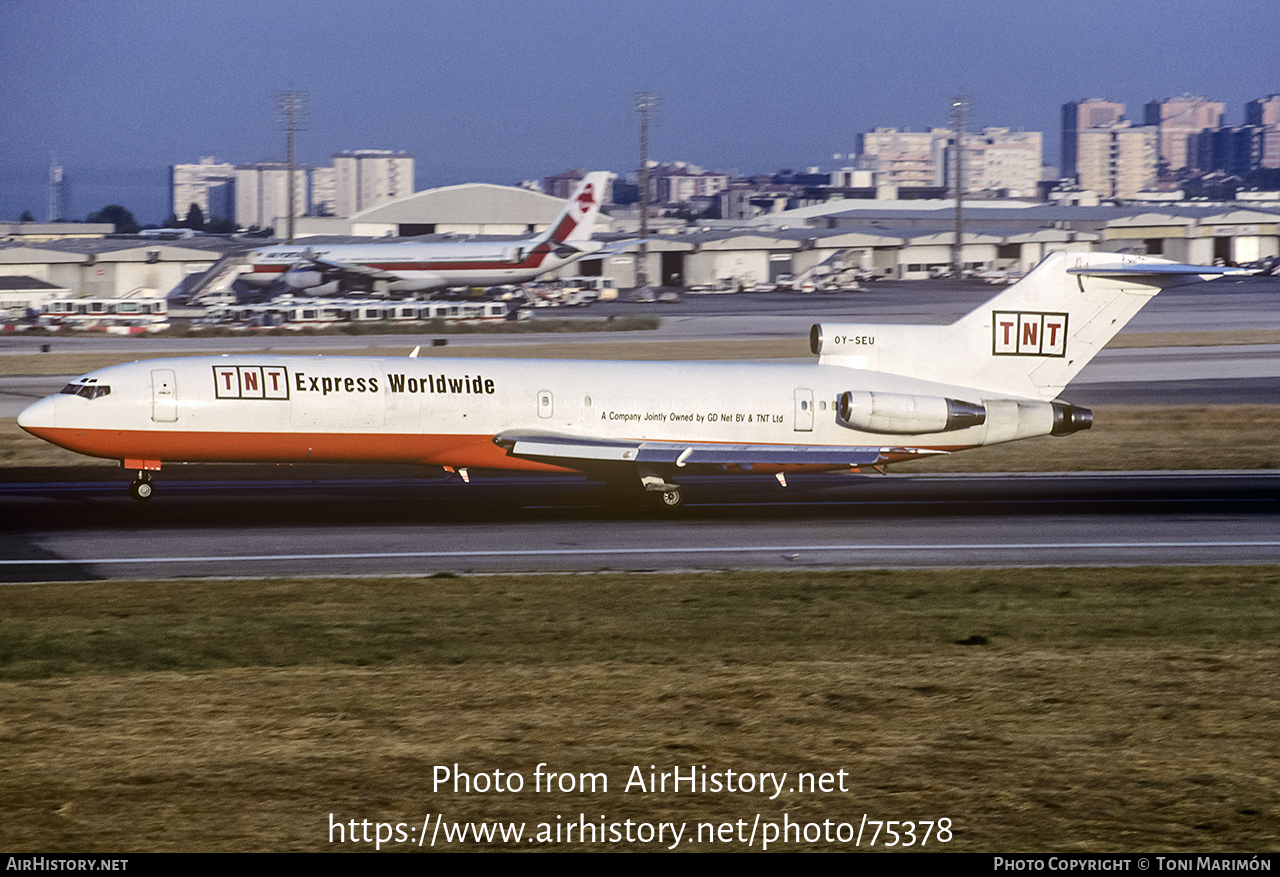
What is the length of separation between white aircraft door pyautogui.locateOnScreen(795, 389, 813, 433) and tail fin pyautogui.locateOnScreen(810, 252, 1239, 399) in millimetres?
Answer: 1680

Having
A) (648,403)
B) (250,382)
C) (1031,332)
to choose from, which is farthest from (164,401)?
(1031,332)

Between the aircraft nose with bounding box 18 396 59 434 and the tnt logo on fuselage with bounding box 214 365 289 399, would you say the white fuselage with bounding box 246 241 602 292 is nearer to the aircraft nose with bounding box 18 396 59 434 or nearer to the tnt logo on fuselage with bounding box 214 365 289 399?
the aircraft nose with bounding box 18 396 59 434

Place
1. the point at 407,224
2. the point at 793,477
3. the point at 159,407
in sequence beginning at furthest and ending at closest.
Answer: the point at 407,224
the point at 793,477
the point at 159,407

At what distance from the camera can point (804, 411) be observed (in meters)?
31.1

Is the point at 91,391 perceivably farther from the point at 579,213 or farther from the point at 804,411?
the point at 579,213

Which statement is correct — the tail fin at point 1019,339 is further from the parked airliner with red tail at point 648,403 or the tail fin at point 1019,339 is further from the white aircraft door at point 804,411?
the white aircraft door at point 804,411

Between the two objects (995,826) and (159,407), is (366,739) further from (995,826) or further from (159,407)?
(159,407)

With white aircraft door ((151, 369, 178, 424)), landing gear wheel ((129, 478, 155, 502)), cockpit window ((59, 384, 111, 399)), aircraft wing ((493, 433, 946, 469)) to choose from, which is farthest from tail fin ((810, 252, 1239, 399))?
cockpit window ((59, 384, 111, 399))

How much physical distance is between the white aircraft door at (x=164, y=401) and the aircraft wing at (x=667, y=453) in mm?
7044

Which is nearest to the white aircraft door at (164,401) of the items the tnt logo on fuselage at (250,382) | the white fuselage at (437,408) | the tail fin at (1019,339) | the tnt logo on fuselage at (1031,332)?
the white fuselage at (437,408)

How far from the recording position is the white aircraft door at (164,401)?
28828 millimetres

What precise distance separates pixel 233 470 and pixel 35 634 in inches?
725

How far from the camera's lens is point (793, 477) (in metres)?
36.0

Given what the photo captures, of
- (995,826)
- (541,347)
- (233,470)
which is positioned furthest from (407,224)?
(995,826)
